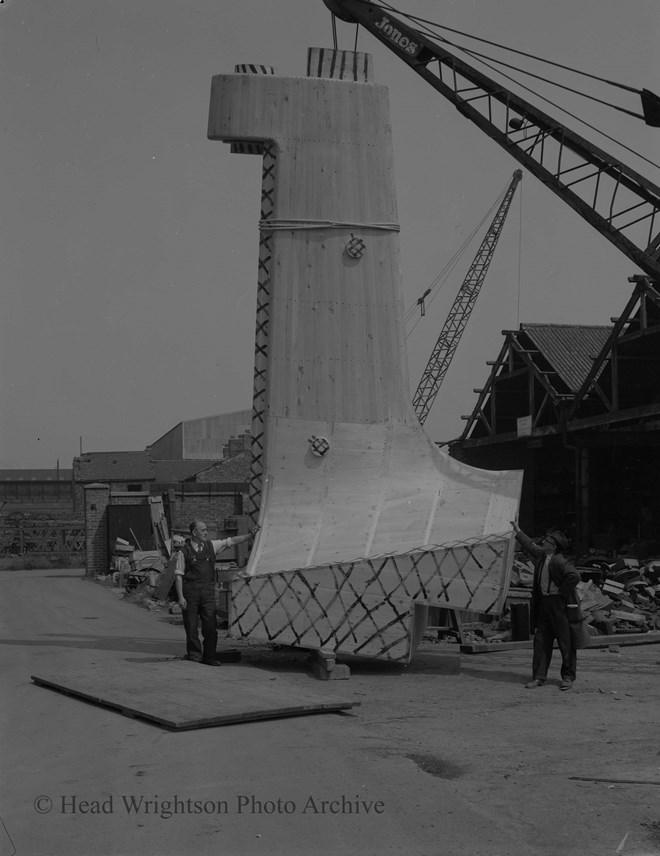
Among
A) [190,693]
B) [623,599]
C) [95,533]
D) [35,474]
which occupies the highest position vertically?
[35,474]

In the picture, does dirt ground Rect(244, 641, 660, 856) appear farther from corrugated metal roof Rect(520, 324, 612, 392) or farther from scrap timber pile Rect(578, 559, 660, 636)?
corrugated metal roof Rect(520, 324, 612, 392)

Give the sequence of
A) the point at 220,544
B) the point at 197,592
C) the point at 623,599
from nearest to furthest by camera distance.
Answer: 1. the point at 197,592
2. the point at 220,544
3. the point at 623,599

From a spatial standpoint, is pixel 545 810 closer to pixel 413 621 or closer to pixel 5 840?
pixel 5 840

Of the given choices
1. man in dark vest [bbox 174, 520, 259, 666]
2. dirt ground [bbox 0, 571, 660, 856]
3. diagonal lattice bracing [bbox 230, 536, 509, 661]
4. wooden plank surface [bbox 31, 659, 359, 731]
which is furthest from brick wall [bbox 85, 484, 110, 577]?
diagonal lattice bracing [bbox 230, 536, 509, 661]

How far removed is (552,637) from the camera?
10.5 meters

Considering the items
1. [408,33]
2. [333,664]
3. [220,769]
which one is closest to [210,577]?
[333,664]

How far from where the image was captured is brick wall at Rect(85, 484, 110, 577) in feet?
115

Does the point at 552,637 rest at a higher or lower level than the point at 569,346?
lower

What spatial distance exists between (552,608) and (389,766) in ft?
13.6

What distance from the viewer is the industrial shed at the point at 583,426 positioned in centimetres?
2681

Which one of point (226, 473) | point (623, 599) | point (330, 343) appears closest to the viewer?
point (330, 343)

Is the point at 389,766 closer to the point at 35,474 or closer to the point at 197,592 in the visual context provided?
the point at 197,592

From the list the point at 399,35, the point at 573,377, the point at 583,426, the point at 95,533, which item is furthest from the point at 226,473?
the point at 399,35

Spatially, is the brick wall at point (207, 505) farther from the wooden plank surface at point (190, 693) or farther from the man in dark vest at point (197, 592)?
the wooden plank surface at point (190, 693)
